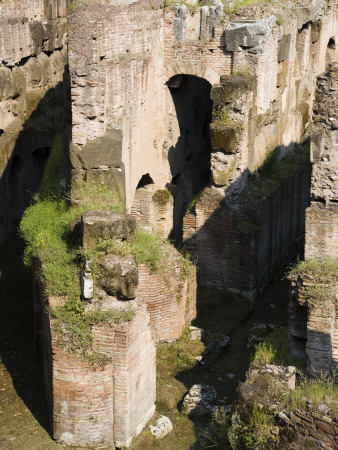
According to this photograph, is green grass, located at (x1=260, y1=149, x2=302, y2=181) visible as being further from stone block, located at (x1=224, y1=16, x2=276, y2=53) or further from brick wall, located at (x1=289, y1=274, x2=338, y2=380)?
brick wall, located at (x1=289, y1=274, x2=338, y2=380)

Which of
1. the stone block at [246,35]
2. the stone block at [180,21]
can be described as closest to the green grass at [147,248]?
the stone block at [246,35]

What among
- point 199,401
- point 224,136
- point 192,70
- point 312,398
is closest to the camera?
point 312,398

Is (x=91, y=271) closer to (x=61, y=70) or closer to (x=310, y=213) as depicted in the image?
(x=310, y=213)

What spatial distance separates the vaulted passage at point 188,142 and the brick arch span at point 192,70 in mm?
341

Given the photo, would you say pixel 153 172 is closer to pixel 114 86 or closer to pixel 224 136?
pixel 224 136

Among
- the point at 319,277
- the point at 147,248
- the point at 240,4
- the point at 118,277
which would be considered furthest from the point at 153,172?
the point at 319,277

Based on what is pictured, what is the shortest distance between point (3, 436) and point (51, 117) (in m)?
9.71

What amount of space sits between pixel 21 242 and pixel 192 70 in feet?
15.6

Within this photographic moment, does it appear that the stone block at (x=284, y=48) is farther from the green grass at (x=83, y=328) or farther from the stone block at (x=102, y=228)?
the green grass at (x=83, y=328)

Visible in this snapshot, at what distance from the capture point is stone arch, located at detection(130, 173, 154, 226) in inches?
618

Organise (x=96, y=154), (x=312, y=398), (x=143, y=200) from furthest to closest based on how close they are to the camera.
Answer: (x=143, y=200) → (x=96, y=154) → (x=312, y=398)

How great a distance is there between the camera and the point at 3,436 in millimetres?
10547

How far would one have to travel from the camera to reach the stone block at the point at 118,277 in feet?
33.4

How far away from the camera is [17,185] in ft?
59.4
